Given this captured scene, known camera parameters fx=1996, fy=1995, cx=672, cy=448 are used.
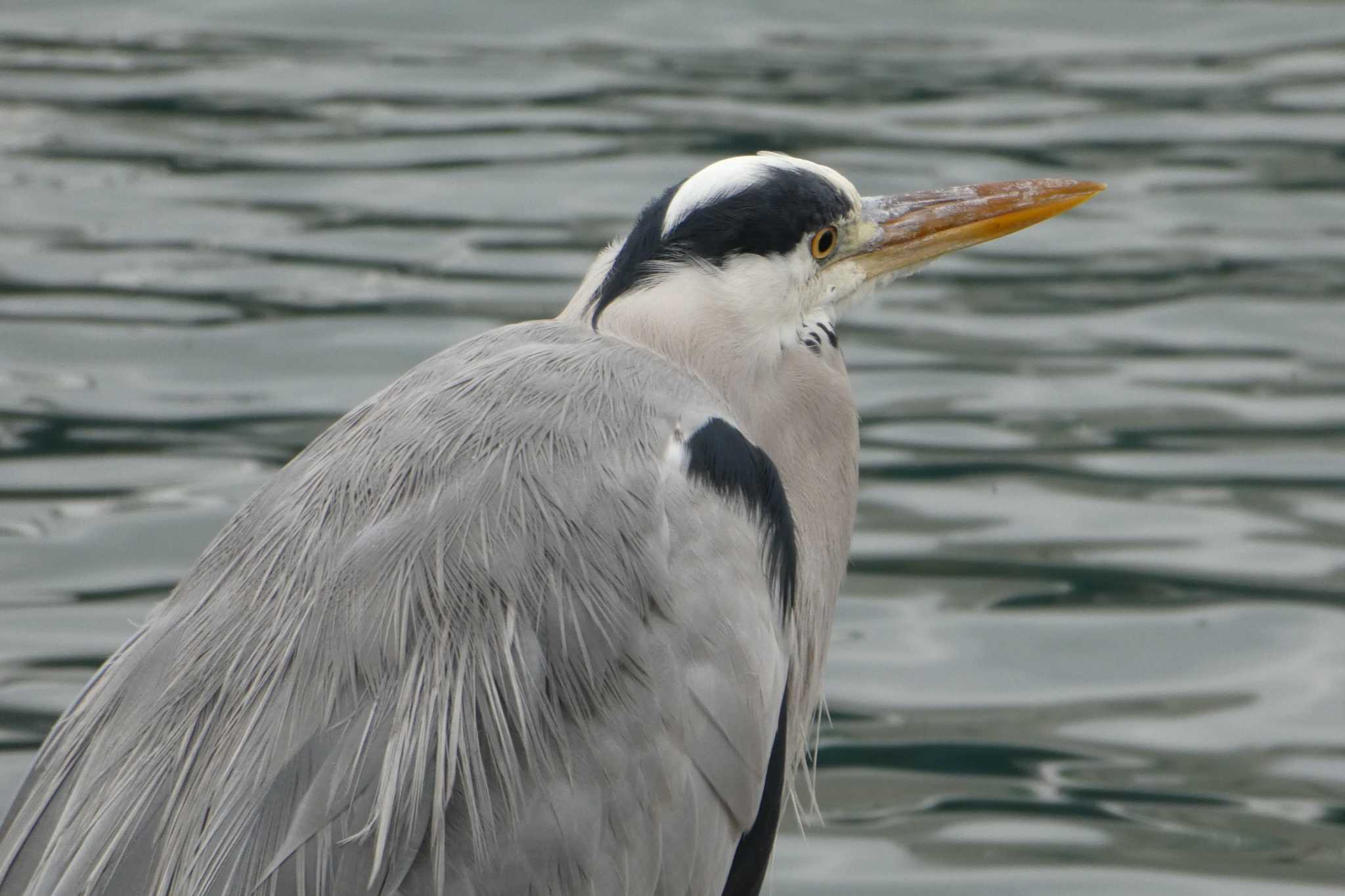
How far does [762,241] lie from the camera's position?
3.89 metres

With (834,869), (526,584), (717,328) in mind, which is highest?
(717,328)

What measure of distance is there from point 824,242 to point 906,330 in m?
4.01

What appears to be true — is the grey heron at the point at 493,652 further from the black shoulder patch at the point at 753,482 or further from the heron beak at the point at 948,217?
the heron beak at the point at 948,217

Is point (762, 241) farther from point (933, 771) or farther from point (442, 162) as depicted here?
point (442, 162)

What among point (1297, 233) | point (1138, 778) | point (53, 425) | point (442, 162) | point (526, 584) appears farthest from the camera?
point (442, 162)

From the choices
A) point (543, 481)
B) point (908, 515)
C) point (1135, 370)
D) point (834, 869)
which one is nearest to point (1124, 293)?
point (1135, 370)

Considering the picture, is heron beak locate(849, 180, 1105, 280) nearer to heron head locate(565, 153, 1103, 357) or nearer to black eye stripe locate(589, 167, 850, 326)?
heron head locate(565, 153, 1103, 357)

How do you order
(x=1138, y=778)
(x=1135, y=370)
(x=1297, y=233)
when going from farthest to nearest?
(x=1297, y=233)
(x=1135, y=370)
(x=1138, y=778)

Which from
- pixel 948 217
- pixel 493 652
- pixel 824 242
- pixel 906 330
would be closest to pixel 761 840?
pixel 493 652

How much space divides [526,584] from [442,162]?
7.02 meters

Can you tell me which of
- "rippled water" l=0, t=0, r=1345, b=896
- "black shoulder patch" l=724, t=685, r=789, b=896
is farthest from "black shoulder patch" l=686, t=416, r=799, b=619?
"rippled water" l=0, t=0, r=1345, b=896

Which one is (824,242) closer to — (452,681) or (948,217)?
(948,217)

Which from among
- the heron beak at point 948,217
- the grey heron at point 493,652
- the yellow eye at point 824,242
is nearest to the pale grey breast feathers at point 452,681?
the grey heron at point 493,652

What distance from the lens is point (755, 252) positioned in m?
3.89
